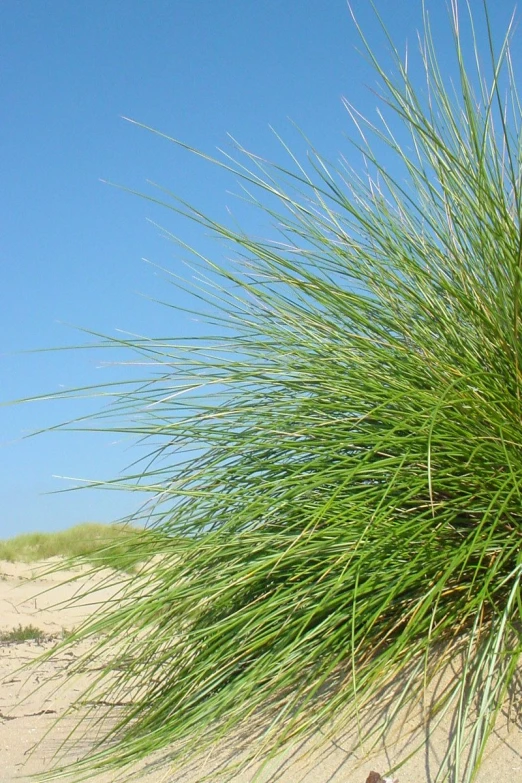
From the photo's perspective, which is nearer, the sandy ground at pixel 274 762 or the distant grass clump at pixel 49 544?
the sandy ground at pixel 274 762

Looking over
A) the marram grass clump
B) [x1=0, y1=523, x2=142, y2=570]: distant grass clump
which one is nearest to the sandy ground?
the marram grass clump

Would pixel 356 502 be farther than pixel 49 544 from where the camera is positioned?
No

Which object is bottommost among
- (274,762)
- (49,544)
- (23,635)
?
(274,762)

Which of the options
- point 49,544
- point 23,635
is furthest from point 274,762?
point 49,544

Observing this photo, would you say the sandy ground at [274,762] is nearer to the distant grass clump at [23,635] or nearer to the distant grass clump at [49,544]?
the distant grass clump at [23,635]

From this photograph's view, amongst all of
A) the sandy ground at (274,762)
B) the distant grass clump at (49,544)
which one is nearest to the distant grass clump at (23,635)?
the sandy ground at (274,762)

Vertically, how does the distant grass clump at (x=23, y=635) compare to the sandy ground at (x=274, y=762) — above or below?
above

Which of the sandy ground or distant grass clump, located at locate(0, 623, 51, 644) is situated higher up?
distant grass clump, located at locate(0, 623, 51, 644)

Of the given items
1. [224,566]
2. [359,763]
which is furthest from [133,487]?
[359,763]

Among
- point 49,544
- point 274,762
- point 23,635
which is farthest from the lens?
point 49,544

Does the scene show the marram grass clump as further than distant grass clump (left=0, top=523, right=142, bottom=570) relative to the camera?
No

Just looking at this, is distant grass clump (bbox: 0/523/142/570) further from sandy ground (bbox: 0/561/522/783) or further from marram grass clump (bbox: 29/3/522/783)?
marram grass clump (bbox: 29/3/522/783)

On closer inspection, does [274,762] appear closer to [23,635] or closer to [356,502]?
[356,502]

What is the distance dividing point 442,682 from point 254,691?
48 centimetres
